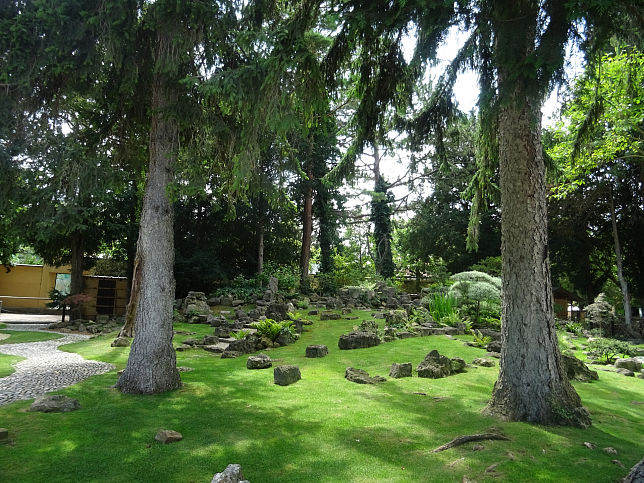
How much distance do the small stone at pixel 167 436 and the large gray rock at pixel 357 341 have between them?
6454 mm

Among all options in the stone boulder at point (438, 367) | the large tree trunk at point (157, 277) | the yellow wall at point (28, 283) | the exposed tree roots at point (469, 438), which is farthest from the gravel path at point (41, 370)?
the yellow wall at point (28, 283)

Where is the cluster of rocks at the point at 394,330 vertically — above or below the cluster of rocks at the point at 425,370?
above

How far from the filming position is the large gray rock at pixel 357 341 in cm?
1062

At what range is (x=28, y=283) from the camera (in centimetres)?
2717

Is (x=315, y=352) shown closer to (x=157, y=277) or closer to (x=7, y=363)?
(x=157, y=277)

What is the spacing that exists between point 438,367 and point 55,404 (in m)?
6.25

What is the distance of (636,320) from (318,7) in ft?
68.6

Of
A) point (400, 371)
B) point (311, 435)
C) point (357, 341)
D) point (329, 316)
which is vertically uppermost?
point (329, 316)

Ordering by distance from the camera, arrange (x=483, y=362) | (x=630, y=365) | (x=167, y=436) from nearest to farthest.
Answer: (x=167, y=436)
(x=483, y=362)
(x=630, y=365)

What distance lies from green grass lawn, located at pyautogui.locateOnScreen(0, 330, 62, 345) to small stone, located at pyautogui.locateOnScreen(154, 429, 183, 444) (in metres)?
10.4

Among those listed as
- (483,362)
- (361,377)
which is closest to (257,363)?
(361,377)

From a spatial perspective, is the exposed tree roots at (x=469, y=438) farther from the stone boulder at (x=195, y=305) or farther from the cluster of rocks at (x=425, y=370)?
the stone boulder at (x=195, y=305)

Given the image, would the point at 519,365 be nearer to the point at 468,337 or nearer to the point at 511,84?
the point at 511,84

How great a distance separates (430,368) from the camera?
7.66 meters
